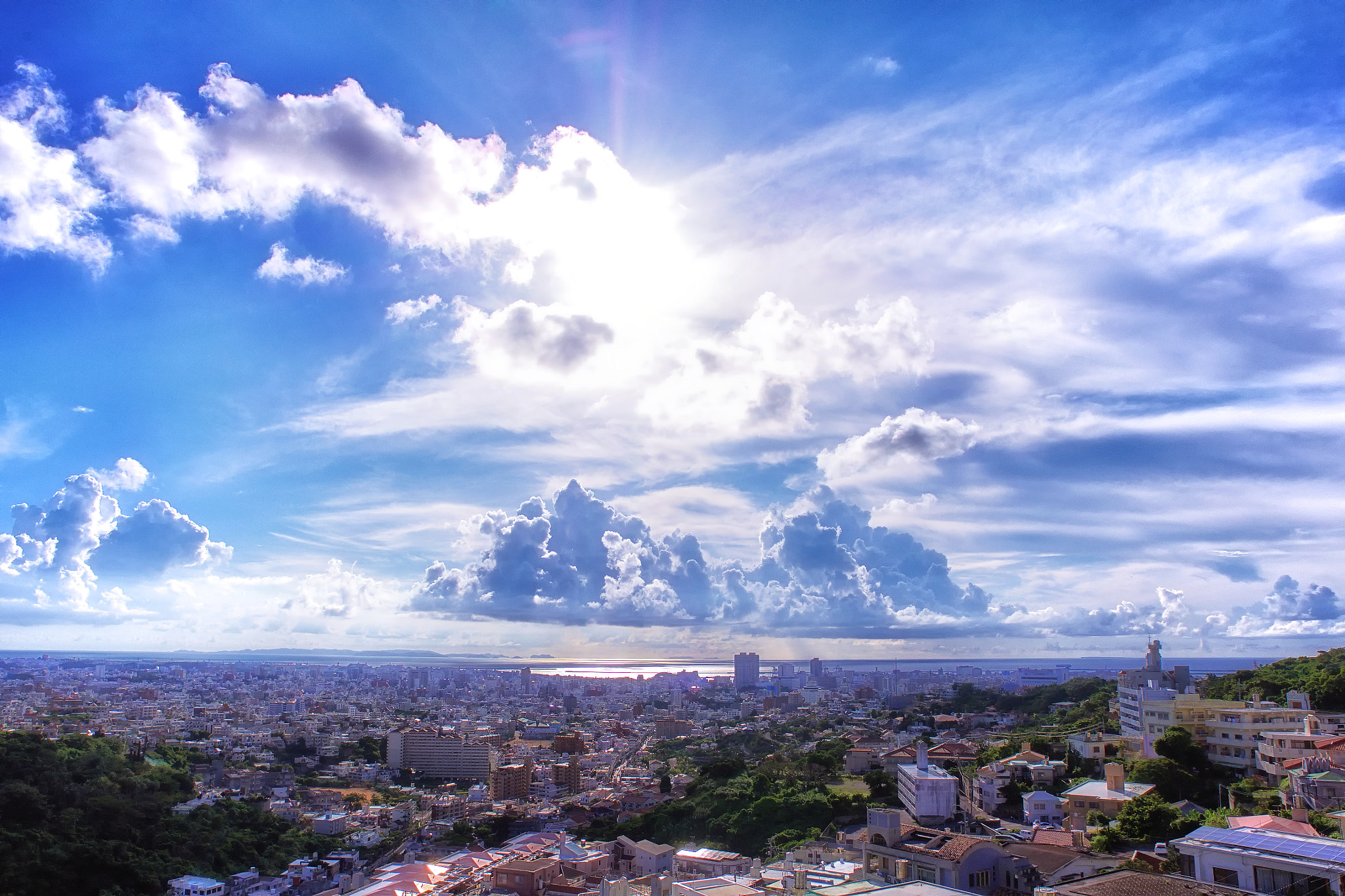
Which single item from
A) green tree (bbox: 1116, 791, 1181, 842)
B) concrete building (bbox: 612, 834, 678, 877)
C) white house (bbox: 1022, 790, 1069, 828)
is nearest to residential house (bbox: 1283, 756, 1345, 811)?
green tree (bbox: 1116, 791, 1181, 842)

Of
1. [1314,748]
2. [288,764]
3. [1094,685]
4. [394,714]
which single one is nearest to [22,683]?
[394,714]

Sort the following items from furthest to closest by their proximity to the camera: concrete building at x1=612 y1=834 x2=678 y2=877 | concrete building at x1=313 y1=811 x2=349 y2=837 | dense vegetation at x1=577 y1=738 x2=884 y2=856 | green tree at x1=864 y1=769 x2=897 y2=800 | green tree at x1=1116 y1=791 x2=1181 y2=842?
concrete building at x1=313 y1=811 x2=349 y2=837 → green tree at x1=864 y1=769 x2=897 y2=800 → dense vegetation at x1=577 y1=738 x2=884 y2=856 → concrete building at x1=612 y1=834 x2=678 y2=877 → green tree at x1=1116 y1=791 x2=1181 y2=842

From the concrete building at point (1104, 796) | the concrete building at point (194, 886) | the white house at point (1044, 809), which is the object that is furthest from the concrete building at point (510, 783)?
the concrete building at point (1104, 796)

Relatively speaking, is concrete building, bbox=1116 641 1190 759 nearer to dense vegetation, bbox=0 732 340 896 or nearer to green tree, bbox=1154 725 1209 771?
green tree, bbox=1154 725 1209 771

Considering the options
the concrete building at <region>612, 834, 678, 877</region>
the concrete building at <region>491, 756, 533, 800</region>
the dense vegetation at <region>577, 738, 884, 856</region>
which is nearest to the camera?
the concrete building at <region>612, 834, 678, 877</region>

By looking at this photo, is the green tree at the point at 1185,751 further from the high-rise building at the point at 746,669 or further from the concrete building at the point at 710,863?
the high-rise building at the point at 746,669

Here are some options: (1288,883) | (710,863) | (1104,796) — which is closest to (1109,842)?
(1104,796)

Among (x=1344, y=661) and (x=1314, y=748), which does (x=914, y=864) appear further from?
(x=1344, y=661)

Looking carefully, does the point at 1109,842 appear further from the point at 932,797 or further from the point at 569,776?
the point at 569,776
